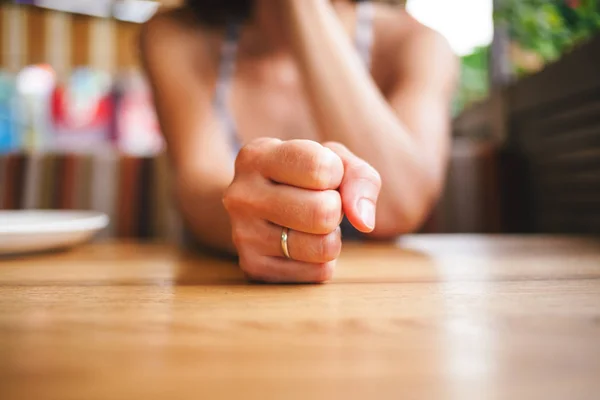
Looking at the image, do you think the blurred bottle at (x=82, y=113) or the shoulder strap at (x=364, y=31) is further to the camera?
the blurred bottle at (x=82, y=113)

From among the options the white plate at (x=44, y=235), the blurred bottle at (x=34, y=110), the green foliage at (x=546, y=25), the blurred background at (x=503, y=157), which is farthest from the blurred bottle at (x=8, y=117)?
the green foliage at (x=546, y=25)

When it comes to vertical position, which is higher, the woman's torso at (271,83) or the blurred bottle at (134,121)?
the blurred bottle at (134,121)

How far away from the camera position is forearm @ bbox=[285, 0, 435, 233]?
2.53ft

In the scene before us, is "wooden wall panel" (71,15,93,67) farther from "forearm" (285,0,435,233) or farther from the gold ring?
the gold ring

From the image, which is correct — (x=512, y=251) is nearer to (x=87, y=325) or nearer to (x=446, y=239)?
(x=446, y=239)

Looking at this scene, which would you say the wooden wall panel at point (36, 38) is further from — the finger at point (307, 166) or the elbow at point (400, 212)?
the finger at point (307, 166)

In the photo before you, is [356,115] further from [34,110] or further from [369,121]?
[34,110]

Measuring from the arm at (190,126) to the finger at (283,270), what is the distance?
0.78 feet

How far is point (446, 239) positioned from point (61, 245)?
657 mm

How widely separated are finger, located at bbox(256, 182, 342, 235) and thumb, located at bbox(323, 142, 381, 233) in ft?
0.04

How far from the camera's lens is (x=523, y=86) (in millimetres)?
1299

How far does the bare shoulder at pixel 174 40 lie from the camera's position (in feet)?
3.45

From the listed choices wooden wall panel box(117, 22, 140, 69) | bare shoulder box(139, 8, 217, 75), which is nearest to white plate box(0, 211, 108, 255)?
bare shoulder box(139, 8, 217, 75)

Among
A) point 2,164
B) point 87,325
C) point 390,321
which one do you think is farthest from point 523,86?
point 2,164
